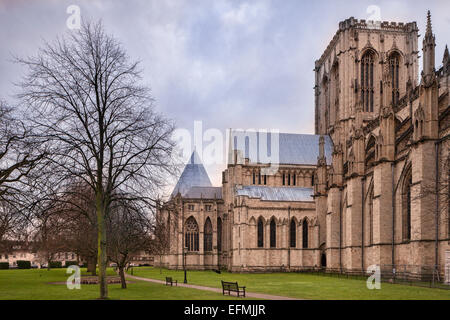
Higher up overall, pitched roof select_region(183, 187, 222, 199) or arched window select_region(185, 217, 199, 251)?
pitched roof select_region(183, 187, 222, 199)

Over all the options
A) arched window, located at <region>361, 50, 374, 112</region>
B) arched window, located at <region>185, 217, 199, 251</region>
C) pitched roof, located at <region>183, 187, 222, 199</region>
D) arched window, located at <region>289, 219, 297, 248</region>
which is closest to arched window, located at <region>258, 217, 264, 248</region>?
arched window, located at <region>289, 219, 297, 248</region>

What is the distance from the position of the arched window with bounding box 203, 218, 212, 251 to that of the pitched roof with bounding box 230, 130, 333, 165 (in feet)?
40.6

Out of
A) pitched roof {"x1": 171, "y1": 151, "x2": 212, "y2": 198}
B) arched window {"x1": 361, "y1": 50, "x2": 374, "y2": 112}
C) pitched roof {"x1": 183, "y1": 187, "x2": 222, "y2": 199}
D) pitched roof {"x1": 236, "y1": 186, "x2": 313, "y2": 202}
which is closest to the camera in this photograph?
pitched roof {"x1": 236, "y1": 186, "x2": 313, "y2": 202}

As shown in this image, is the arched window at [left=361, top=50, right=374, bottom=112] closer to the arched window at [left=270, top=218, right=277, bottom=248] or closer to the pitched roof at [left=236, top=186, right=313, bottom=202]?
the pitched roof at [left=236, top=186, right=313, bottom=202]

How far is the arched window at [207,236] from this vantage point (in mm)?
79625

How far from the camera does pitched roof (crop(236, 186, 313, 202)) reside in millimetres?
70438

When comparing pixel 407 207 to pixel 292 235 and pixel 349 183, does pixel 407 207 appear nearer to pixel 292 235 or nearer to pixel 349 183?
pixel 349 183

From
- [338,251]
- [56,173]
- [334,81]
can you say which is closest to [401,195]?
[338,251]

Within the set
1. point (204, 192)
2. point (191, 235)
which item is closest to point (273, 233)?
point (191, 235)

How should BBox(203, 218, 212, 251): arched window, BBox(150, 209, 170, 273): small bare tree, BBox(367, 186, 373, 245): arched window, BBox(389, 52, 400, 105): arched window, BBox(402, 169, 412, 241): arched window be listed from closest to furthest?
BBox(150, 209, 170, 273): small bare tree
BBox(402, 169, 412, 241): arched window
BBox(367, 186, 373, 245): arched window
BBox(389, 52, 400, 105): arched window
BBox(203, 218, 212, 251): arched window

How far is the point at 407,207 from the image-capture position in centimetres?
4344

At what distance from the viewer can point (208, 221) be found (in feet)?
264

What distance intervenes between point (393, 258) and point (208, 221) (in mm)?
40024
